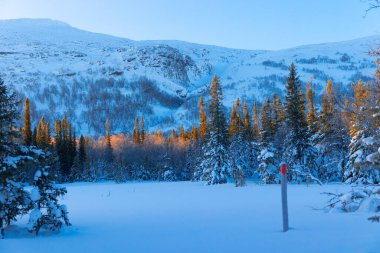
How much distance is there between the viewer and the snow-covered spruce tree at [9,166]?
8.05m

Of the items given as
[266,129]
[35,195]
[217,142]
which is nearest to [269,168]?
[266,129]

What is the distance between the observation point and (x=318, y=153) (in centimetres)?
3656

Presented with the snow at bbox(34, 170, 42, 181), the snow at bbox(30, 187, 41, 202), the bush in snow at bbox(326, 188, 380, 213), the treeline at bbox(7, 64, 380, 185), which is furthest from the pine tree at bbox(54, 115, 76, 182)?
the bush in snow at bbox(326, 188, 380, 213)

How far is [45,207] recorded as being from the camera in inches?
323

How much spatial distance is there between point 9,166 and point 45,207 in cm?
113

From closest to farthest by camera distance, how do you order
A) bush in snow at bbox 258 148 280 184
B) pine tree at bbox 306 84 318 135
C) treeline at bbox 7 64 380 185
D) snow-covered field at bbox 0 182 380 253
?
1. snow-covered field at bbox 0 182 380 253
2. treeline at bbox 7 64 380 185
3. bush in snow at bbox 258 148 280 184
4. pine tree at bbox 306 84 318 135

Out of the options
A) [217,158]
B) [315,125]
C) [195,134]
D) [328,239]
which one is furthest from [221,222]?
[195,134]

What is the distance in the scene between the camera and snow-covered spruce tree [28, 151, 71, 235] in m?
7.62

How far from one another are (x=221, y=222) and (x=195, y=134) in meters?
67.0

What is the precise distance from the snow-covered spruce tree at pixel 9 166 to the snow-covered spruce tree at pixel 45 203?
339 millimetres

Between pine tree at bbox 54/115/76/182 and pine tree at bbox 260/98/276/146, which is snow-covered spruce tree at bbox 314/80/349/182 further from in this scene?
pine tree at bbox 54/115/76/182

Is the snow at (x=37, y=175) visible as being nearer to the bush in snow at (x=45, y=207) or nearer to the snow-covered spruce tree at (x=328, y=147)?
the bush in snow at (x=45, y=207)

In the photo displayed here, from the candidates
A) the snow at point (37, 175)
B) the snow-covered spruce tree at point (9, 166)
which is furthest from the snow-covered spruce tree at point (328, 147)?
the snow-covered spruce tree at point (9, 166)

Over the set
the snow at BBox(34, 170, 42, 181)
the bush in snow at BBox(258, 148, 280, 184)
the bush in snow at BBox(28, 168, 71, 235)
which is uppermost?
the snow at BBox(34, 170, 42, 181)
